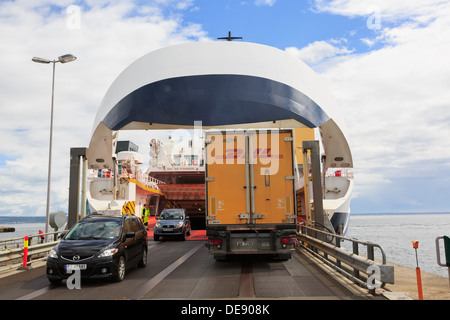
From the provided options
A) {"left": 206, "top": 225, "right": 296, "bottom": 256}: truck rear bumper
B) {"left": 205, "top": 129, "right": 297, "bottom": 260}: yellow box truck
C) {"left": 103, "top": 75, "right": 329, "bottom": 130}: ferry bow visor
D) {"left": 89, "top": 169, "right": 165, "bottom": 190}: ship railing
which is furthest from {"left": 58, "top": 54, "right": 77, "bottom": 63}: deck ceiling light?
{"left": 89, "top": 169, "right": 165, "bottom": 190}: ship railing

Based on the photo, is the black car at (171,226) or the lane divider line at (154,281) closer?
the lane divider line at (154,281)

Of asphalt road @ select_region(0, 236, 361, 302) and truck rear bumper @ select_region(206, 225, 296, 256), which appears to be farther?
truck rear bumper @ select_region(206, 225, 296, 256)

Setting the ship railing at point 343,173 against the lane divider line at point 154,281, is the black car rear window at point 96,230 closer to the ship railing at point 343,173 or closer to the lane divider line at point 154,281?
the lane divider line at point 154,281

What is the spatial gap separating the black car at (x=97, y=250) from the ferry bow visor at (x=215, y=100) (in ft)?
43.9

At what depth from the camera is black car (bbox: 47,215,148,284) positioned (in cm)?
823

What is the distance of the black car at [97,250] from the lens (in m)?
8.23

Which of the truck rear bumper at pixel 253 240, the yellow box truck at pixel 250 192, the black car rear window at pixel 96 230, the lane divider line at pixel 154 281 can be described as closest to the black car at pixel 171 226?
the lane divider line at pixel 154 281

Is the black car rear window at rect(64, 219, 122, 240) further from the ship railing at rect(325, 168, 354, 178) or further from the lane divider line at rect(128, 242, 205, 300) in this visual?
the ship railing at rect(325, 168, 354, 178)

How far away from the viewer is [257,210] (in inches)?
422

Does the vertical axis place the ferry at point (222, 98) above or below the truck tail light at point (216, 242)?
above

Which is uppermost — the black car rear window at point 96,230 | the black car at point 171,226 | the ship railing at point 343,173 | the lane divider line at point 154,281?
the ship railing at point 343,173

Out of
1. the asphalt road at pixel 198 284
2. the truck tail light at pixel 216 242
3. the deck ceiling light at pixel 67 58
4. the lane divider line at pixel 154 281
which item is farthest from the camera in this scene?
the deck ceiling light at pixel 67 58

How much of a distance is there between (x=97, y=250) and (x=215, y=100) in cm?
1619

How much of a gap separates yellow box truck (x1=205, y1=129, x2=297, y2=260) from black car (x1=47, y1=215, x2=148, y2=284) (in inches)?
91.1
